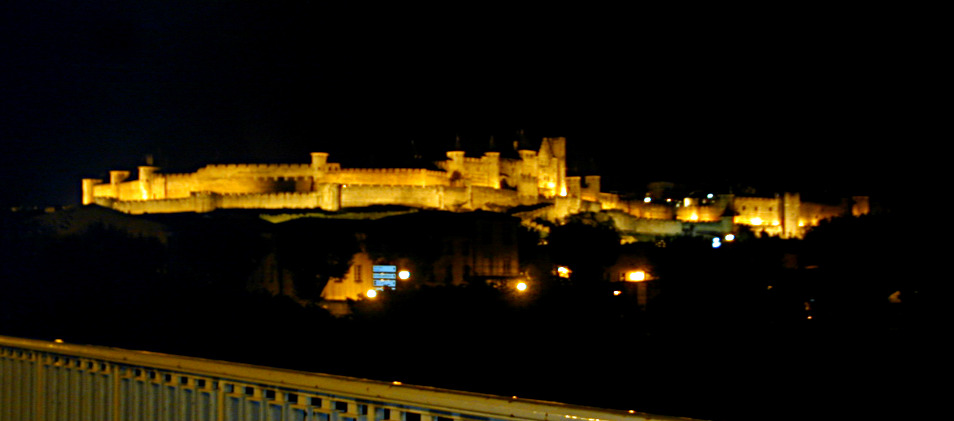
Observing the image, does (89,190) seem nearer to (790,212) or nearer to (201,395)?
(790,212)

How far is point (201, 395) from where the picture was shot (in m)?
5.12

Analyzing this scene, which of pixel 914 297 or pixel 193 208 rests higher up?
pixel 193 208

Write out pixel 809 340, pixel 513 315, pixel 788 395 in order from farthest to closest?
pixel 513 315 < pixel 809 340 < pixel 788 395

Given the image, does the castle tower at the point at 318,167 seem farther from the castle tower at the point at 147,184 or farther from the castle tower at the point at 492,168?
the castle tower at the point at 147,184

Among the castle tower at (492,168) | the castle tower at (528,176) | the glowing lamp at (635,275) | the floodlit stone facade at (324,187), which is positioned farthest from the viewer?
the castle tower at (528,176)

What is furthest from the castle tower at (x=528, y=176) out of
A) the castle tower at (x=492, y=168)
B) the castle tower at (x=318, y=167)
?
the castle tower at (x=318, y=167)

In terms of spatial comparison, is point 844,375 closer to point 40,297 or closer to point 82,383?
point 82,383

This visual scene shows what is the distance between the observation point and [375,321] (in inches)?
926

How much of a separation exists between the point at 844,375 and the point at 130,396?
1249 cm

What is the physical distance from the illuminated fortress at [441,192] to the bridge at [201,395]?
37.3 meters

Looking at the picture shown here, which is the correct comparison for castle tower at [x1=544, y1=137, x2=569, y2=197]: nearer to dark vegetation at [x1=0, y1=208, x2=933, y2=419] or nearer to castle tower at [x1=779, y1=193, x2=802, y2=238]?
dark vegetation at [x1=0, y1=208, x2=933, y2=419]

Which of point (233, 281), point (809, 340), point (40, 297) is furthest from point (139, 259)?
point (809, 340)

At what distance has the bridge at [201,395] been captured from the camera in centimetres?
398

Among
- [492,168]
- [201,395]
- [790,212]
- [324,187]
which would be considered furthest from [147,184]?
[201,395]
